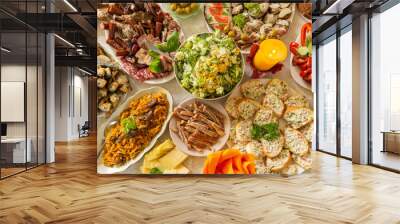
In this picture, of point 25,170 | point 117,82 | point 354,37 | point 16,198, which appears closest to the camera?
point 16,198

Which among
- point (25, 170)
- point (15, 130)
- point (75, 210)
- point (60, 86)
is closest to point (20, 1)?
point (15, 130)

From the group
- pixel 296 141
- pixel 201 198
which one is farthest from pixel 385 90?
pixel 201 198

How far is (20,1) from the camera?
6281 millimetres

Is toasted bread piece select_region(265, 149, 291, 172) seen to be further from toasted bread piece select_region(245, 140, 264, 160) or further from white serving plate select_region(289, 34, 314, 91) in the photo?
white serving plate select_region(289, 34, 314, 91)

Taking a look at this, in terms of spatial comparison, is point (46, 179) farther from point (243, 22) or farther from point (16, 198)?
point (243, 22)

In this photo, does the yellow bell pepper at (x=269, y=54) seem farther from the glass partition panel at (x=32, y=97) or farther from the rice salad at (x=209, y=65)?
the glass partition panel at (x=32, y=97)

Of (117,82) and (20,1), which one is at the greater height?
(20,1)

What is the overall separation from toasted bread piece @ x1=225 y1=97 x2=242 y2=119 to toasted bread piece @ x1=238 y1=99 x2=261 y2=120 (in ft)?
0.16

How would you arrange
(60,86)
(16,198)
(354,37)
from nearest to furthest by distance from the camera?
(16,198)
(354,37)
(60,86)

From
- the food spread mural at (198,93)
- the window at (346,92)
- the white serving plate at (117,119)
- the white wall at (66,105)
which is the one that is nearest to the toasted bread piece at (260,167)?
the food spread mural at (198,93)

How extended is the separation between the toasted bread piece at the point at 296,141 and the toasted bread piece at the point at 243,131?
23.9 inches

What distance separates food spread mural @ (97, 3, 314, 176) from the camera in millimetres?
5832

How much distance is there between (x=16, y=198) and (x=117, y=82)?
2.22 metres

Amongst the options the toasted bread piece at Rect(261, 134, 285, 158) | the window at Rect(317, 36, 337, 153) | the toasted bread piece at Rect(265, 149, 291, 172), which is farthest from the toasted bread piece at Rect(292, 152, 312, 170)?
the window at Rect(317, 36, 337, 153)
